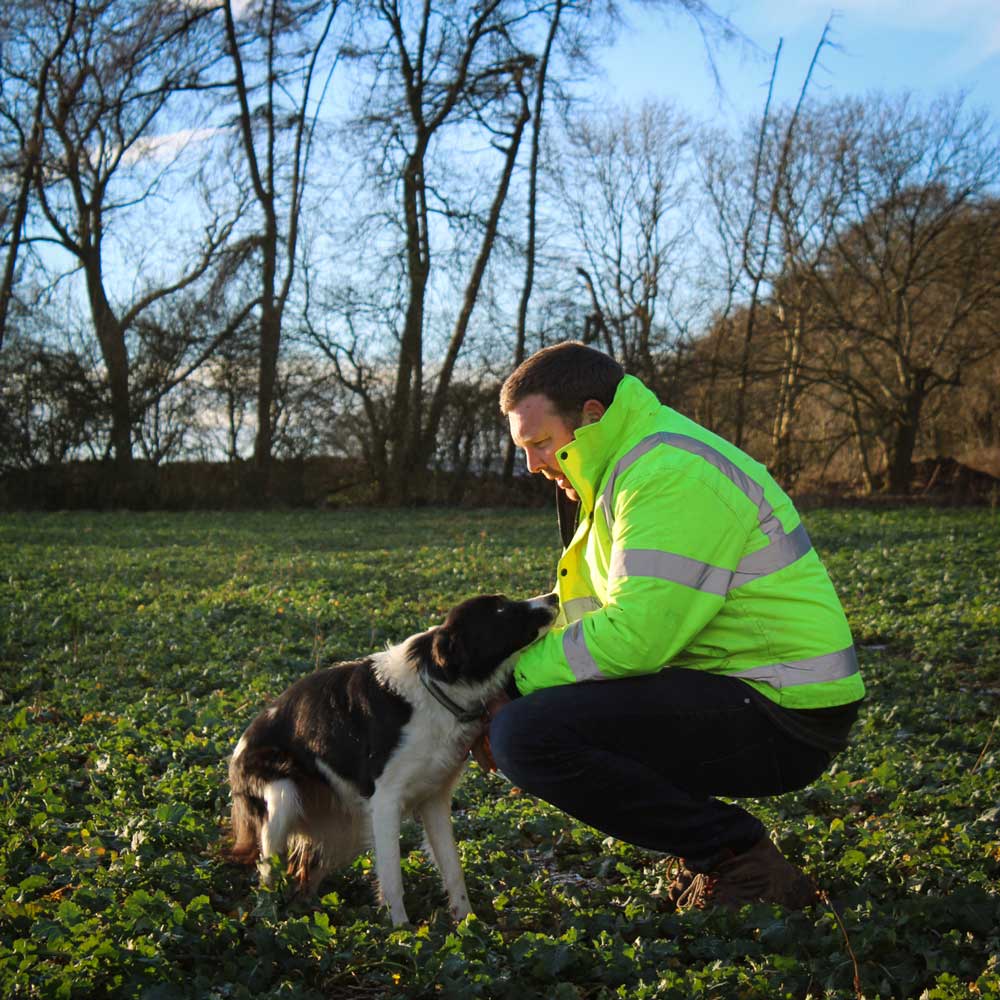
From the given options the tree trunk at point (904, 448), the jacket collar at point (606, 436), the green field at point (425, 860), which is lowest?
the green field at point (425, 860)

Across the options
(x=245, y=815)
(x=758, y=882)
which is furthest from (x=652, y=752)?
(x=245, y=815)

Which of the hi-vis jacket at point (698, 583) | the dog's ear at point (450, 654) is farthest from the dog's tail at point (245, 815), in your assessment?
the hi-vis jacket at point (698, 583)

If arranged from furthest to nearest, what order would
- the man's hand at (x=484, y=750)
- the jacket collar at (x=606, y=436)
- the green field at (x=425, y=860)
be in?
the man's hand at (x=484, y=750), the jacket collar at (x=606, y=436), the green field at (x=425, y=860)

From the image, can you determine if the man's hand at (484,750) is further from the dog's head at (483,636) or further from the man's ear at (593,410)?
the man's ear at (593,410)

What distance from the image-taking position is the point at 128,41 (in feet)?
80.2

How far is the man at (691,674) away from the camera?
124 inches

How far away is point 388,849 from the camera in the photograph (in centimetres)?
353

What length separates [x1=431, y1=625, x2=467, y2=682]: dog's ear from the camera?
3531 mm

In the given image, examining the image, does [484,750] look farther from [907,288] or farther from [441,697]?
[907,288]

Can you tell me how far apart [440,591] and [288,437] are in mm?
16274

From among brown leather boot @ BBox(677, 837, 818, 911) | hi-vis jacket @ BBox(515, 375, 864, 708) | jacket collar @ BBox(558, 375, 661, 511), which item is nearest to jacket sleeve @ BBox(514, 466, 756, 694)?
hi-vis jacket @ BBox(515, 375, 864, 708)

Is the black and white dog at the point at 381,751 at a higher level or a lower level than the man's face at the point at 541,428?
lower

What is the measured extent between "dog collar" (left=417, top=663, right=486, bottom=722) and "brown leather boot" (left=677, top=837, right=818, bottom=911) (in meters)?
0.98

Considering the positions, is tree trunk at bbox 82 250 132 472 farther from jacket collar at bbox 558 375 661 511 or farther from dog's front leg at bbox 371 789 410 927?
jacket collar at bbox 558 375 661 511
